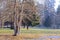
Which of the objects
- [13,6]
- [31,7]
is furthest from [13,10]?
[31,7]

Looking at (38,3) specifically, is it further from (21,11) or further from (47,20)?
(47,20)

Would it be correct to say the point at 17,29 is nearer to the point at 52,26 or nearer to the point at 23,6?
the point at 23,6

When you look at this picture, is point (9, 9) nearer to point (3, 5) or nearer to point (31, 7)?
point (3, 5)

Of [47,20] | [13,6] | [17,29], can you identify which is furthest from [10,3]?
[47,20]

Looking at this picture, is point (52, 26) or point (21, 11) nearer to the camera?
point (21, 11)

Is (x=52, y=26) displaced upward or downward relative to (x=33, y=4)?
downward

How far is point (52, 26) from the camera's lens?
255ft

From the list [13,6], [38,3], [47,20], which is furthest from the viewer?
[47,20]

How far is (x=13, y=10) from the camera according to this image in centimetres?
2820

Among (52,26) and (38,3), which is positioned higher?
(38,3)

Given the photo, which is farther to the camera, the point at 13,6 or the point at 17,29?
the point at 17,29

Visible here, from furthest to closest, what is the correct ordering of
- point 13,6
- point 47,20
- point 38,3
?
point 47,20
point 38,3
point 13,6

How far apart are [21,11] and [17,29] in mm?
3327

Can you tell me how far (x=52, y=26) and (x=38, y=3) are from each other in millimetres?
48174
